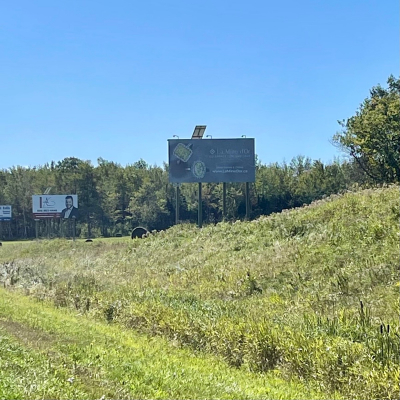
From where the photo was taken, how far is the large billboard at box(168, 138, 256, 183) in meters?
38.8

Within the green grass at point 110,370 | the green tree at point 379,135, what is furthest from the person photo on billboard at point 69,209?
the green grass at point 110,370

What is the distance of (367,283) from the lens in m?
11.7

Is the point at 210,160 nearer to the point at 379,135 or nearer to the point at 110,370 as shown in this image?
the point at 379,135

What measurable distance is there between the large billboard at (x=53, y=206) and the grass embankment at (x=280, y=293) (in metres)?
35.0

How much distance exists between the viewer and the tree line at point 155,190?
65250 millimetres

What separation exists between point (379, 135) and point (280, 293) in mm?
40511

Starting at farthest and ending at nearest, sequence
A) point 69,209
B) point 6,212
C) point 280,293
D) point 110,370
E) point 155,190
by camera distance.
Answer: point 155,190
point 6,212
point 69,209
point 280,293
point 110,370

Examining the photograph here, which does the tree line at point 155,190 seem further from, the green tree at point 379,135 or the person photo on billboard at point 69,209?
the person photo on billboard at point 69,209

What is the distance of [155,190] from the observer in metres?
78.9

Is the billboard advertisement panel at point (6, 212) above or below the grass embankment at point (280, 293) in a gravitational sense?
above

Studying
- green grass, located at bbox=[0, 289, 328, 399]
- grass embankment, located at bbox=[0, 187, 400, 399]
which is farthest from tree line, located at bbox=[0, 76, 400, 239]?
green grass, located at bbox=[0, 289, 328, 399]

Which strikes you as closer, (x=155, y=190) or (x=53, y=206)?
(x=53, y=206)

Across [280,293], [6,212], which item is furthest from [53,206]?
[280,293]

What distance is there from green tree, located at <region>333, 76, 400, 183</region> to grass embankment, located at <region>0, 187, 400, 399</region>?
29820 mm
